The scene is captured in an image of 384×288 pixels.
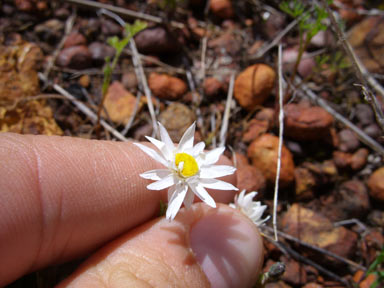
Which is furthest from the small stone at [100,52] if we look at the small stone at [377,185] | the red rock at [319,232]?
the small stone at [377,185]

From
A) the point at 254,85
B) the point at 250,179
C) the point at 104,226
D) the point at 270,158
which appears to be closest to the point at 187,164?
the point at 104,226

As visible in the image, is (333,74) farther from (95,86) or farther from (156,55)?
(95,86)

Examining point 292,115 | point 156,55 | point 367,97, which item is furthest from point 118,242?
point 156,55

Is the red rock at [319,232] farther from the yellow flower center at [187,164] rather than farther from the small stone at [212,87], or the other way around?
the small stone at [212,87]

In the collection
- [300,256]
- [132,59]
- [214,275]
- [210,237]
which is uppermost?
[132,59]

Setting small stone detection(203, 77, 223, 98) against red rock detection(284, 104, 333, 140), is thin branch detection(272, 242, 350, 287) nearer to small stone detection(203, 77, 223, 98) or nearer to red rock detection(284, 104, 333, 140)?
red rock detection(284, 104, 333, 140)

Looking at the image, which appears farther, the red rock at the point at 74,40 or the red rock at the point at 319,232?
the red rock at the point at 74,40
